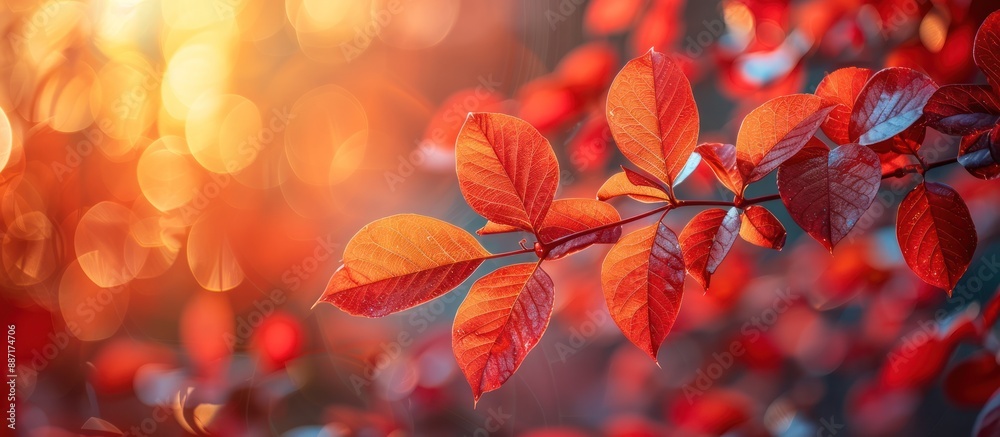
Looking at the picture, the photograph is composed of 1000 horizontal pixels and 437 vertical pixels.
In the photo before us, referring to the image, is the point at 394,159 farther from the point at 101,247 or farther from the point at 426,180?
the point at 101,247

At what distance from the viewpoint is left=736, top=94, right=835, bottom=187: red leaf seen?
142 mm

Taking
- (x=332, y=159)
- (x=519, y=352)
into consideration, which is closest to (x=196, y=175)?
(x=332, y=159)

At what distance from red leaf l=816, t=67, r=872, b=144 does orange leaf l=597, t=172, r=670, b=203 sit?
0.06 m

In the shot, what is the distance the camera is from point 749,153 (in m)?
0.15

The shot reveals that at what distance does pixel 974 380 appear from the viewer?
0.47 metres

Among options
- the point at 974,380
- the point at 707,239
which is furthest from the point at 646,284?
the point at 974,380

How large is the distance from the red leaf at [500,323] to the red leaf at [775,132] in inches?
2.6

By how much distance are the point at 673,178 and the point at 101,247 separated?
955 mm

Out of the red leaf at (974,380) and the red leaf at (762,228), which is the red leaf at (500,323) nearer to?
the red leaf at (762,228)

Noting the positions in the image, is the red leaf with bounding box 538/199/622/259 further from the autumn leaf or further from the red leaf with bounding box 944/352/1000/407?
the red leaf with bounding box 944/352/1000/407

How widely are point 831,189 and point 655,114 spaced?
1.9 inches

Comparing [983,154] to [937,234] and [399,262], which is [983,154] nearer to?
[937,234]

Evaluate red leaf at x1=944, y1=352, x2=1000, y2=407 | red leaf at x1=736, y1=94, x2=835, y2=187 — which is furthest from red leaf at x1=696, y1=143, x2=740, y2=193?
red leaf at x1=944, y1=352, x2=1000, y2=407

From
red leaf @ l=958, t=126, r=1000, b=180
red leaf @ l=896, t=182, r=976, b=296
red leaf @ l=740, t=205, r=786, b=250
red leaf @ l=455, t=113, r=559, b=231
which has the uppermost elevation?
red leaf @ l=455, t=113, r=559, b=231
